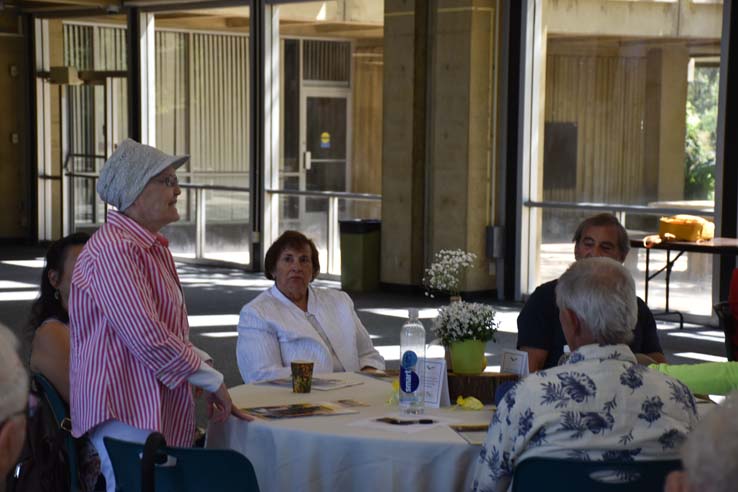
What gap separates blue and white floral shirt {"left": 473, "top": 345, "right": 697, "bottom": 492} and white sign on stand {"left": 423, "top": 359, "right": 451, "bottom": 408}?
933 mm

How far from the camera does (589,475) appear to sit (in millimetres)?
3246

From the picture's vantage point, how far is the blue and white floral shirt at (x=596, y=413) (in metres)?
3.32

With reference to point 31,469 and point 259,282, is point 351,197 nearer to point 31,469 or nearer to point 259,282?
point 259,282

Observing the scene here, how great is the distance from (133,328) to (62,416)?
582mm

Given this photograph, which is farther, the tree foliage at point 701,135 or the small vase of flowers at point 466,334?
the tree foliage at point 701,135

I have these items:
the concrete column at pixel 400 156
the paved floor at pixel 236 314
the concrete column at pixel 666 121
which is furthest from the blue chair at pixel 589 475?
the concrete column at pixel 400 156

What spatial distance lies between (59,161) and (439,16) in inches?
348

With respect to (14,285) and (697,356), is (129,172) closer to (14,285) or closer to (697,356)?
(697,356)

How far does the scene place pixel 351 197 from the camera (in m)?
15.5

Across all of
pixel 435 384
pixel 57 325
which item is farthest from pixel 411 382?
pixel 57 325

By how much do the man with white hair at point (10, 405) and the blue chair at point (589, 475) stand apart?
59.9 inches

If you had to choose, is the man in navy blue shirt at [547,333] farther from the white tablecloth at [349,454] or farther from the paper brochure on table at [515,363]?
the white tablecloth at [349,454]

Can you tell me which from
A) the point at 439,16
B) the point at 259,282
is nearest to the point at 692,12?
the point at 439,16

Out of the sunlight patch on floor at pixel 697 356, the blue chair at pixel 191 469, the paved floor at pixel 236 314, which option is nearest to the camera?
the blue chair at pixel 191 469
